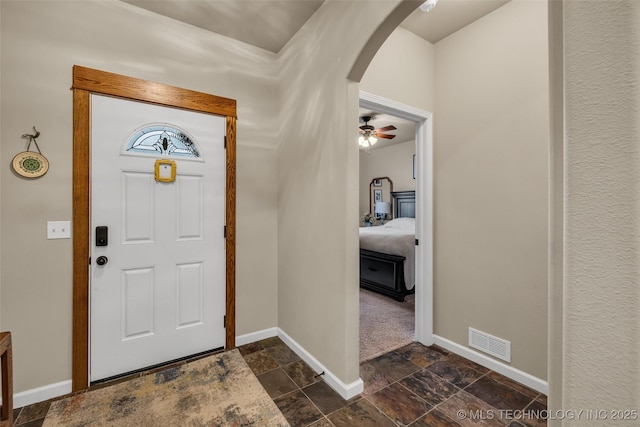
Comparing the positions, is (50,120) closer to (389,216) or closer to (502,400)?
(502,400)

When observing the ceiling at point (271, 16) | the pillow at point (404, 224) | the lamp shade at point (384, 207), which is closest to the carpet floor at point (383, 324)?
the pillow at point (404, 224)

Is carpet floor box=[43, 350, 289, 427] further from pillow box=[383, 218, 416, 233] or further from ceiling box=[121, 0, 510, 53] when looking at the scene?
pillow box=[383, 218, 416, 233]

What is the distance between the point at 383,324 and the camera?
9.72 ft

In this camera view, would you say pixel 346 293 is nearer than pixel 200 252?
Yes

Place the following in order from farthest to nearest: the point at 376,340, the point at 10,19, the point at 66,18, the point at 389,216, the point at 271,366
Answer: the point at 389,216 < the point at 376,340 < the point at 271,366 < the point at 66,18 < the point at 10,19

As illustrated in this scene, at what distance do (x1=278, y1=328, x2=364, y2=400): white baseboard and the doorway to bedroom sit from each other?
1.48ft

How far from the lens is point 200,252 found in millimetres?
2350

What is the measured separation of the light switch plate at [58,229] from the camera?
1829 mm

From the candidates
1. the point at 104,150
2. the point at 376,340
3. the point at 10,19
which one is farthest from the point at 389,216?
the point at 10,19

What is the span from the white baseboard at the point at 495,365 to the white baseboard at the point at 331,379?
1.00m

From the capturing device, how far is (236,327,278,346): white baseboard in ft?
8.26

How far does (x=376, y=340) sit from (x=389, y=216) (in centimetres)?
470

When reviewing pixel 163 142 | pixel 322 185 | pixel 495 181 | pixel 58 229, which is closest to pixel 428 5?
pixel 495 181

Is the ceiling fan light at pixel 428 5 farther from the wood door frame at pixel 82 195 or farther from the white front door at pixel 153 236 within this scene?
the wood door frame at pixel 82 195
